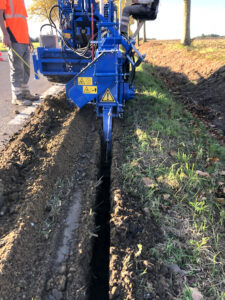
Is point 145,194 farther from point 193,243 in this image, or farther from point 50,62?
point 50,62

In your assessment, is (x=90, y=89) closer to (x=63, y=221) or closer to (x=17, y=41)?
(x=63, y=221)

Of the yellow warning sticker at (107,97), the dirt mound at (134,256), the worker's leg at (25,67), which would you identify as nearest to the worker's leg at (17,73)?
the worker's leg at (25,67)

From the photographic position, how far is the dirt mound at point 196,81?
231 inches

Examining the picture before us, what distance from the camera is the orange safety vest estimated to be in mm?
4879

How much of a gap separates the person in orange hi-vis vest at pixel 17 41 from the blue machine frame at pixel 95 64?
52cm

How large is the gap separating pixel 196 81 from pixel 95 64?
530 cm

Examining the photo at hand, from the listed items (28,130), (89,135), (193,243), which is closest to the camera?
(193,243)

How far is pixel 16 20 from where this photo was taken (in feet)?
16.4

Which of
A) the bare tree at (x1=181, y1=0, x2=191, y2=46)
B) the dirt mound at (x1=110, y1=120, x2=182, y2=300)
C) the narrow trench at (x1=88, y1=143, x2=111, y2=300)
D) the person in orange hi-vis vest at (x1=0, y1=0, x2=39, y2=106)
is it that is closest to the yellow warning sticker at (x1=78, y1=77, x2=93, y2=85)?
the narrow trench at (x1=88, y1=143, x2=111, y2=300)

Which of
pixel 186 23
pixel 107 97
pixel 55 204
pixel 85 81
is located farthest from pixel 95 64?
pixel 186 23

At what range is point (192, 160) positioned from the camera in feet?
10.7

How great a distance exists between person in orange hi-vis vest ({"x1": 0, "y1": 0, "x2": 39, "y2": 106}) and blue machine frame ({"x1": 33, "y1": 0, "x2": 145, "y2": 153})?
52 cm

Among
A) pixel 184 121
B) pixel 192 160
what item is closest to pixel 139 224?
pixel 192 160

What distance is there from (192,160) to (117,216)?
4.83 ft
